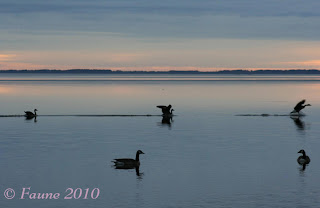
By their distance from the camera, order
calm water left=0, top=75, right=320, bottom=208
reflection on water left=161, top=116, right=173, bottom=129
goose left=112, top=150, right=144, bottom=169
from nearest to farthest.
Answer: calm water left=0, top=75, right=320, bottom=208
goose left=112, top=150, right=144, bottom=169
reflection on water left=161, top=116, right=173, bottom=129

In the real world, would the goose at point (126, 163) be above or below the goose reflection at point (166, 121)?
below

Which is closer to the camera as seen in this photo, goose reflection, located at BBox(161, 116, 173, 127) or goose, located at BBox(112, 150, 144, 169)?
goose, located at BBox(112, 150, 144, 169)

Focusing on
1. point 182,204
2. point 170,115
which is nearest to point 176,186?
point 182,204

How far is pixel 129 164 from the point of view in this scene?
34.5 meters

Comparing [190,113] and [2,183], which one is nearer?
[2,183]

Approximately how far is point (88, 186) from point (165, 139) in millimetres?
19673

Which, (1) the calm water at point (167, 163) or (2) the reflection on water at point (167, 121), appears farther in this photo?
(2) the reflection on water at point (167, 121)

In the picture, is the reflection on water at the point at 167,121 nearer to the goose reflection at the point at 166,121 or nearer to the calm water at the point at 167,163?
the goose reflection at the point at 166,121

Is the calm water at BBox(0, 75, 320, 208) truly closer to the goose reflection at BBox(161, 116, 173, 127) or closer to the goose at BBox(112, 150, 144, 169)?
the goose at BBox(112, 150, 144, 169)

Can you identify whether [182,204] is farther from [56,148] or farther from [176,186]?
[56,148]

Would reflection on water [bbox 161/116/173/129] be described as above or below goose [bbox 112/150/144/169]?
above

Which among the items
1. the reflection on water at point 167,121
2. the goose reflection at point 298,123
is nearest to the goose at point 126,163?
the reflection on water at point 167,121

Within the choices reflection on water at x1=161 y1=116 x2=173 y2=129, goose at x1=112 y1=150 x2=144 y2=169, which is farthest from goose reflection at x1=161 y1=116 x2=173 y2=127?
goose at x1=112 y1=150 x2=144 y2=169

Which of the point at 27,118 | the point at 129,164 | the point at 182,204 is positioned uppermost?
the point at 27,118
